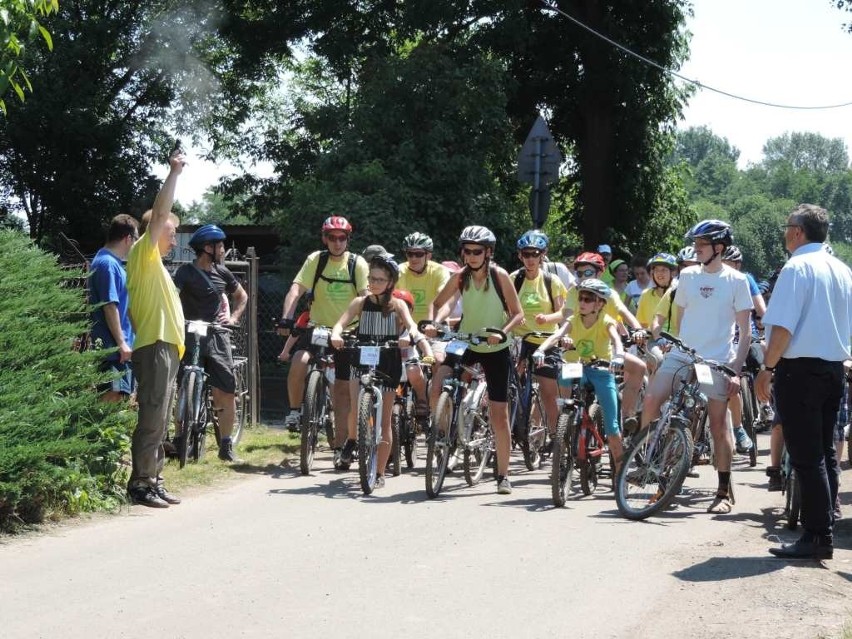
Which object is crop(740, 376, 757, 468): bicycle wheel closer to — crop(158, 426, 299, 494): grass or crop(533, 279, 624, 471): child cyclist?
crop(533, 279, 624, 471): child cyclist

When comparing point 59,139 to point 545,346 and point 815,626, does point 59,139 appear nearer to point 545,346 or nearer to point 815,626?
point 545,346

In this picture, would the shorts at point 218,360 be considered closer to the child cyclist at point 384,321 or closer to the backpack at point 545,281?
the child cyclist at point 384,321

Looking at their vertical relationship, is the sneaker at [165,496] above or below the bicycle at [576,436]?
below

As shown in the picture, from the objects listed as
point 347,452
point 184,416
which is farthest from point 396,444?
point 184,416

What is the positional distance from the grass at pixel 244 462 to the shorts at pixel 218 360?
2.15 ft

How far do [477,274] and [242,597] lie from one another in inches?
177

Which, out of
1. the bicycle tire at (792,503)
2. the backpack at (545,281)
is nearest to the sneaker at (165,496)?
the backpack at (545,281)

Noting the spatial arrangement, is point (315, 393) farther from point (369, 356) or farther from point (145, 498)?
point (145, 498)

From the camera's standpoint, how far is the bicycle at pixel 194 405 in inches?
419

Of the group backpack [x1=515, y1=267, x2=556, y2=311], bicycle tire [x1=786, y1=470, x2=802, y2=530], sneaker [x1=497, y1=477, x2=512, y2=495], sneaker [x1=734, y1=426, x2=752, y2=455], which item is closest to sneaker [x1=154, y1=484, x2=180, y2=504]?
sneaker [x1=497, y1=477, x2=512, y2=495]

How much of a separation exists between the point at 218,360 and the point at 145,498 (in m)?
2.46

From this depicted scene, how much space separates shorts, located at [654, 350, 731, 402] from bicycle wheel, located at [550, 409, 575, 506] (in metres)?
0.71

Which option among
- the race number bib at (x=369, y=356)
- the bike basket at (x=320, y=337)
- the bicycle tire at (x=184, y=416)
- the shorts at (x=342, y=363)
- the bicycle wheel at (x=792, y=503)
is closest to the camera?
the bicycle wheel at (x=792, y=503)

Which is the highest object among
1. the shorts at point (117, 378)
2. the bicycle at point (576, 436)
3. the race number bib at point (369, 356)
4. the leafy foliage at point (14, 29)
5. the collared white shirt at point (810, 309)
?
the leafy foliage at point (14, 29)
